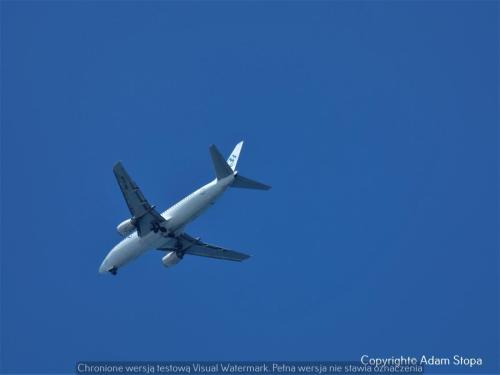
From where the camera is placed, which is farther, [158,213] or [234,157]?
[234,157]

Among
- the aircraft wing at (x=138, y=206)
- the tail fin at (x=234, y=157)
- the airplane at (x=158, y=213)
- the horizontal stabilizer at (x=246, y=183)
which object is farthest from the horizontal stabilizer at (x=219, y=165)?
the aircraft wing at (x=138, y=206)

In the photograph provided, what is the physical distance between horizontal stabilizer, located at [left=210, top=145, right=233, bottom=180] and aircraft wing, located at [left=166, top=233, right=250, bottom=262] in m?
12.1

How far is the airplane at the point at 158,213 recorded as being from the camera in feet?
231

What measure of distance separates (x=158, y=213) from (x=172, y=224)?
62.0 inches

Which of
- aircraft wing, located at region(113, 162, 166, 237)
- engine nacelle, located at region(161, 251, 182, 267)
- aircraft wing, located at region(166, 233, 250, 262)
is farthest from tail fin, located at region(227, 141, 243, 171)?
engine nacelle, located at region(161, 251, 182, 267)

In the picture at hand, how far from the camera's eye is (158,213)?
7256 cm

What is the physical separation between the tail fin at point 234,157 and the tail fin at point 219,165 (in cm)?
531

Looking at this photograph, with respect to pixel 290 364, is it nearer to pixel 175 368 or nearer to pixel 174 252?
pixel 175 368

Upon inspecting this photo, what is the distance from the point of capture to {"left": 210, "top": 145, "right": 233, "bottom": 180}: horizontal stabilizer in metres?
69.3

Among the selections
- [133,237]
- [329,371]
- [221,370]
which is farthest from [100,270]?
[329,371]

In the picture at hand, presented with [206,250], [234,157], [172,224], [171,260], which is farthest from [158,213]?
[206,250]

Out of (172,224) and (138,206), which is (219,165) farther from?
(138,206)

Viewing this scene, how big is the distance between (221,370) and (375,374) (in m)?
11.8

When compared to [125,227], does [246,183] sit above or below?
above
